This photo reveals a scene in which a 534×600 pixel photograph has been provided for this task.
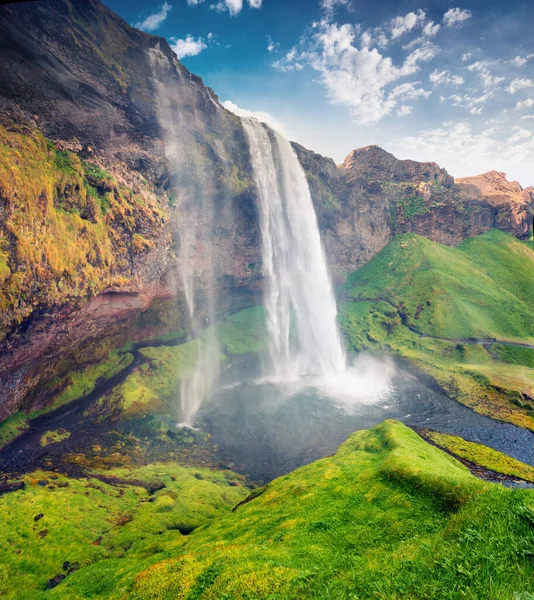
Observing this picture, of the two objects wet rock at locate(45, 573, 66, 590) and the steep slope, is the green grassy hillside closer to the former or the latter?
the steep slope

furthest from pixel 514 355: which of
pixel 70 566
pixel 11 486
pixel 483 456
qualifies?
pixel 11 486

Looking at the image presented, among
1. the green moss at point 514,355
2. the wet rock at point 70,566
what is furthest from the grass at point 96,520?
the green moss at point 514,355

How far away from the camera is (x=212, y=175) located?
74.2 metres

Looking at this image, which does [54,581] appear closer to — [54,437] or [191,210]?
[54,437]

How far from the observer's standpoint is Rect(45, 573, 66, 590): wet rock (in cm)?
2056

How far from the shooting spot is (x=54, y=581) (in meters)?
21.0

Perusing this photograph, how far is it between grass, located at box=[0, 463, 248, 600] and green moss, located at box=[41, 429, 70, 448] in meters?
7.41

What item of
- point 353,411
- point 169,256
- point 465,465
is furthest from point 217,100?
point 465,465

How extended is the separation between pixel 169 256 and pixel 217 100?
44.5 meters

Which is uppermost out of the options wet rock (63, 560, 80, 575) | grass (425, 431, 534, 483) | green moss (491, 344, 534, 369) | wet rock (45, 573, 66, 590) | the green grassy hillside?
the green grassy hillside

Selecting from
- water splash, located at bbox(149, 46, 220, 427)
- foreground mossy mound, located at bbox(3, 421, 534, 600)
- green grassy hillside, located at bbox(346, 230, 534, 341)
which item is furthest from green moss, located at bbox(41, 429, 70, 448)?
green grassy hillside, located at bbox(346, 230, 534, 341)

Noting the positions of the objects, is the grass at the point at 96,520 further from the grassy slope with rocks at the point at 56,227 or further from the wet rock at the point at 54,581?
the grassy slope with rocks at the point at 56,227

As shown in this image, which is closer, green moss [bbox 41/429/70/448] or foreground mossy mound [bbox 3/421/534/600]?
foreground mossy mound [bbox 3/421/534/600]

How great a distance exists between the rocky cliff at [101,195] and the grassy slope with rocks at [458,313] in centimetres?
4568
